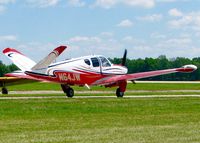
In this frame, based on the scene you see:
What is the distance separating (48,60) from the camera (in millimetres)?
35781

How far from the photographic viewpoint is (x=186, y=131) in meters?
16.7

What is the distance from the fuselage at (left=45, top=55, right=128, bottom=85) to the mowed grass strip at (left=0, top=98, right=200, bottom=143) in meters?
10.3

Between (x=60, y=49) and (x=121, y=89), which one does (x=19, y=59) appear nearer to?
(x=60, y=49)

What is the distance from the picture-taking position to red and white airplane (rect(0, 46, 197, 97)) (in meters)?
36.6

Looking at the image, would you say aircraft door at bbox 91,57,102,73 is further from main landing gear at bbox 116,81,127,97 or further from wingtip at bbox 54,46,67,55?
wingtip at bbox 54,46,67,55

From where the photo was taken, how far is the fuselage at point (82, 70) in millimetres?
37094

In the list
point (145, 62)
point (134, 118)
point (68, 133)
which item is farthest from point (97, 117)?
point (145, 62)

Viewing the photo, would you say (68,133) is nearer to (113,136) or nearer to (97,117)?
(113,136)

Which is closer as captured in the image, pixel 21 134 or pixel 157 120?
pixel 21 134

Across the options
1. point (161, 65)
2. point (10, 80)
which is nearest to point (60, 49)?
point (10, 80)

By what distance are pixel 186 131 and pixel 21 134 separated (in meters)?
4.76

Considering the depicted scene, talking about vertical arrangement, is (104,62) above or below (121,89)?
above

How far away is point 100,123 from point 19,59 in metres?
22.0

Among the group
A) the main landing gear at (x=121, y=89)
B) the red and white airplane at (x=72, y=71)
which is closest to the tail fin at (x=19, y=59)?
the red and white airplane at (x=72, y=71)
